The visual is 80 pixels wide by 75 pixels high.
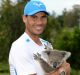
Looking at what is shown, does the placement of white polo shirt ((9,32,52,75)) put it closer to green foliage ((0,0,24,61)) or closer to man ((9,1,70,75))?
man ((9,1,70,75))

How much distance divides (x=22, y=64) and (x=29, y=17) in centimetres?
44

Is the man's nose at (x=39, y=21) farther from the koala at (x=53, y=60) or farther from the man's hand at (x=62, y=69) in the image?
the man's hand at (x=62, y=69)

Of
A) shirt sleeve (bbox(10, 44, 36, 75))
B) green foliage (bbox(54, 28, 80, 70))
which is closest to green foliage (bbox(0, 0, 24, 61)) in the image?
green foliage (bbox(54, 28, 80, 70))

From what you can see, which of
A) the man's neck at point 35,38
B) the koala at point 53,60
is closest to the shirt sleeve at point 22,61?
the koala at point 53,60

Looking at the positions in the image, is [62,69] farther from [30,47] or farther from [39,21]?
[39,21]

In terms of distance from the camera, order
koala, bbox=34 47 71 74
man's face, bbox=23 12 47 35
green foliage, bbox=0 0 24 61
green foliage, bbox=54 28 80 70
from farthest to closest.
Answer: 1. green foliage, bbox=0 0 24 61
2. green foliage, bbox=54 28 80 70
3. man's face, bbox=23 12 47 35
4. koala, bbox=34 47 71 74

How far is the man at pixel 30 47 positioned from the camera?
136 inches

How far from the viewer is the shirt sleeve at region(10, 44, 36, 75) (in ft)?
11.3

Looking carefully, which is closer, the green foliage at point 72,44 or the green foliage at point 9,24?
the green foliage at point 72,44

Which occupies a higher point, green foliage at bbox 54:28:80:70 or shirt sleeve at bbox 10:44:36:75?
shirt sleeve at bbox 10:44:36:75

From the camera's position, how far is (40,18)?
3.62 meters

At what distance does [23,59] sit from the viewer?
3.47 metres

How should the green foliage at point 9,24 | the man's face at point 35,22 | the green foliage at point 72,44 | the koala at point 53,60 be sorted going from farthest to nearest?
the green foliage at point 9,24 → the green foliage at point 72,44 → the man's face at point 35,22 → the koala at point 53,60

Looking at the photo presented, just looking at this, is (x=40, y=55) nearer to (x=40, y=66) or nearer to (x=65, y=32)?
(x=40, y=66)
